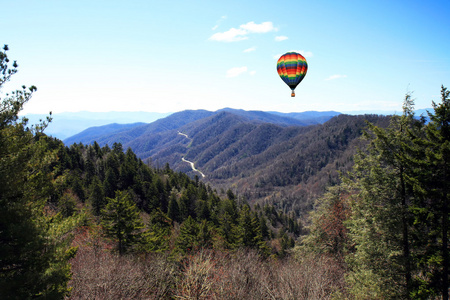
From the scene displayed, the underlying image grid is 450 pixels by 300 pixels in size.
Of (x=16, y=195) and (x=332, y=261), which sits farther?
(x=332, y=261)

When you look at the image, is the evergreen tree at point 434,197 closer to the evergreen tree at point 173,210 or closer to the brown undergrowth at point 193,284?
the brown undergrowth at point 193,284

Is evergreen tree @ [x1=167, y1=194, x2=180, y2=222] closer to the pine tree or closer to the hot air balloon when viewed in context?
the hot air balloon

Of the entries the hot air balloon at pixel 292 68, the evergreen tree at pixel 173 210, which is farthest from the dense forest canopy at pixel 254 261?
Answer: the evergreen tree at pixel 173 210

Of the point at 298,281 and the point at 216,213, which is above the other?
the point at 298,281

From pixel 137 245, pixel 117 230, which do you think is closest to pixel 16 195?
pixel 117 230

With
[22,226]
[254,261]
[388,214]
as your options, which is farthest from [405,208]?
[22,226]

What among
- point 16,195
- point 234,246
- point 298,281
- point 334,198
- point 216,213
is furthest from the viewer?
point 216,213

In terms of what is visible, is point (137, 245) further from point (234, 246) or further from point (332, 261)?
point (332, 261)

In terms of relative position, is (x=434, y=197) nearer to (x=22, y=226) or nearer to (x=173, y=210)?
(x=22, y=226)

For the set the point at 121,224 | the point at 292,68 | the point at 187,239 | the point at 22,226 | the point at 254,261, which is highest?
the point at 292,68
